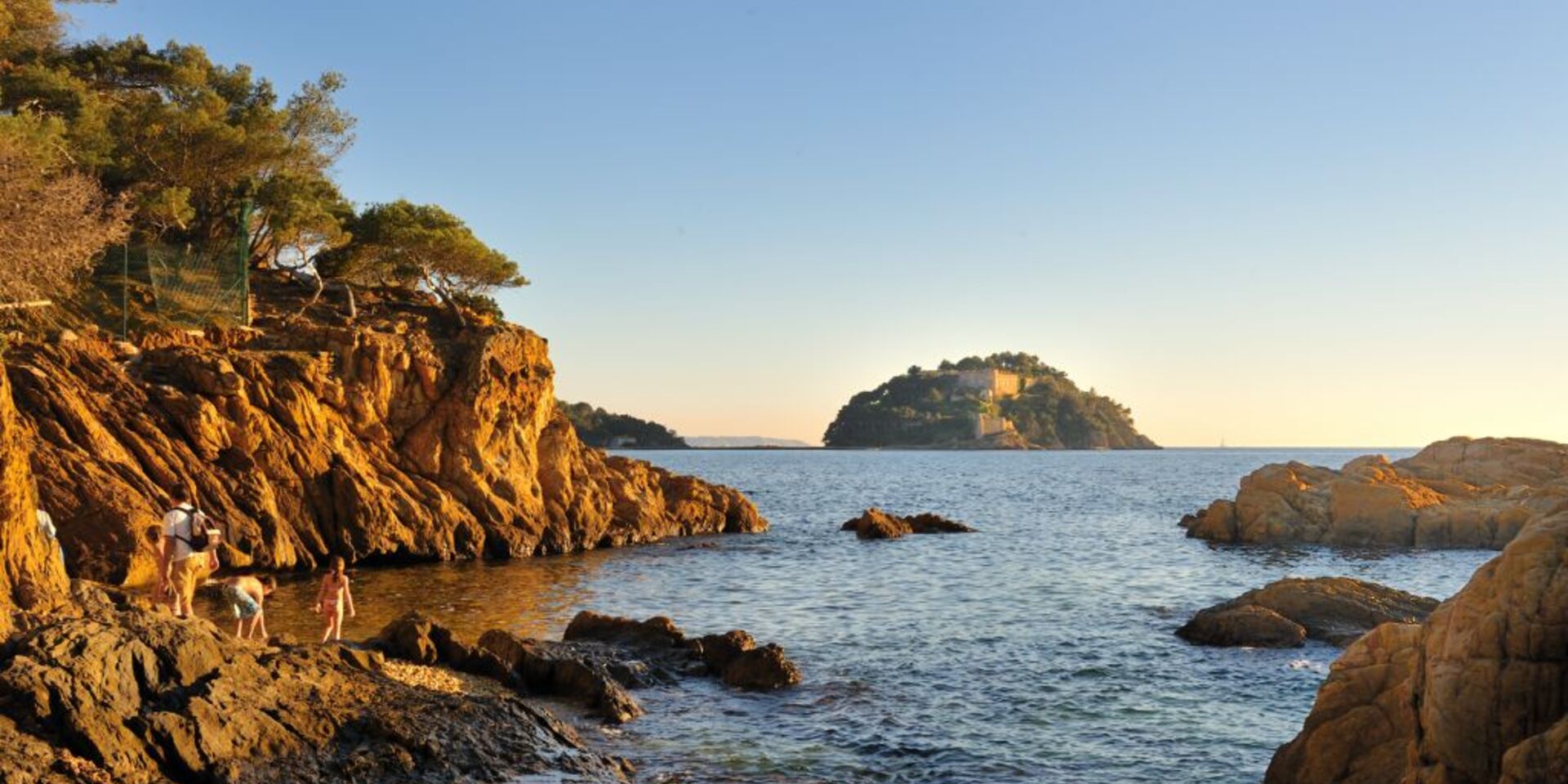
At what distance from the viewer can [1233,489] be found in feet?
400

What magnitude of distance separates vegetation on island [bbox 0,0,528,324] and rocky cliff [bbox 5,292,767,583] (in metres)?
3.70

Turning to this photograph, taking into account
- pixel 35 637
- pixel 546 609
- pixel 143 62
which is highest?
pixel 143 62

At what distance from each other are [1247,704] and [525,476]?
32100 millimetres

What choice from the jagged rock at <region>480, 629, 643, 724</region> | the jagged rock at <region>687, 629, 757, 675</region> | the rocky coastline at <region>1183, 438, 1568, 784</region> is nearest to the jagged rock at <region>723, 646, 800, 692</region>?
the jagged rock at <region>687, 629, 757, 675</region>

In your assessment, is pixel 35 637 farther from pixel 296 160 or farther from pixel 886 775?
pixel 296 160

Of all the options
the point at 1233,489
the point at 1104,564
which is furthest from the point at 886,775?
the point at 1233,489

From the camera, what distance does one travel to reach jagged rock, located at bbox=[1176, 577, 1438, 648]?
83.9ft

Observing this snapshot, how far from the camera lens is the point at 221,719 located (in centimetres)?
1255

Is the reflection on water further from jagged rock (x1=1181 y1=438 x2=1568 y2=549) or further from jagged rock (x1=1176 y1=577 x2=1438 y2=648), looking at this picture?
jagged rock (x1=1181 y1=438 x2=1568 y2=549)

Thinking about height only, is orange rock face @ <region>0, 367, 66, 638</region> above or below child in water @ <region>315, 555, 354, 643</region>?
above

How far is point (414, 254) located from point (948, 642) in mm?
36573

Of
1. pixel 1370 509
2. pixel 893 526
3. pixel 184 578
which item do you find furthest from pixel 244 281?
pixel 1370 509

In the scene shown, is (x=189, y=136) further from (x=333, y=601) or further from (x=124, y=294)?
(x=333, y=601)

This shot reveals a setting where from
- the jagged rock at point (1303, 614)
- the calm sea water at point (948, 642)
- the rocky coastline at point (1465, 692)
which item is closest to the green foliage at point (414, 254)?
the calm sea water at point (948, 642)
